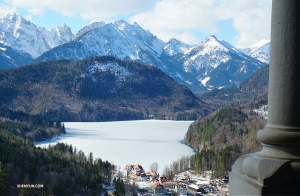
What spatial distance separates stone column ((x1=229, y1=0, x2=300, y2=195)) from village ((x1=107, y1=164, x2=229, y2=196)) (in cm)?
3535

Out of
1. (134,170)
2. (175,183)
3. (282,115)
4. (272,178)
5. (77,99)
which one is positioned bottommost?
(175,183)

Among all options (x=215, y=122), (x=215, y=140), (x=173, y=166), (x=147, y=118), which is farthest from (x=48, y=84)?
(x=173, y=166)

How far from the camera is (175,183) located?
4431 cm

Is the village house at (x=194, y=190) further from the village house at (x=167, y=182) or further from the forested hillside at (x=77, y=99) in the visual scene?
the forested hillside at (x=77, y=99)

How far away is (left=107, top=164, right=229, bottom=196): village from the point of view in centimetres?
4006

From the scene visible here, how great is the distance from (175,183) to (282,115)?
4133cm

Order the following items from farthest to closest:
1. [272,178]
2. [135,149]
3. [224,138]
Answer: [224,138], [135,149], [272,178]

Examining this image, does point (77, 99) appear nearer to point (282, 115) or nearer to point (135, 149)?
point (135, 149)

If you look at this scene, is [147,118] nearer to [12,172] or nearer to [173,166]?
[173,166]

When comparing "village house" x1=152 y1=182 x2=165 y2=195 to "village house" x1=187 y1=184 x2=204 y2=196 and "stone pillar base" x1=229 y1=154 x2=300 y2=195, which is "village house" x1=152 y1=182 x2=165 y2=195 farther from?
"stone pillar base" x1=229 y1=154 x2=300 y2=195

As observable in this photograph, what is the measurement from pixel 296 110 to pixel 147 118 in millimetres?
169533

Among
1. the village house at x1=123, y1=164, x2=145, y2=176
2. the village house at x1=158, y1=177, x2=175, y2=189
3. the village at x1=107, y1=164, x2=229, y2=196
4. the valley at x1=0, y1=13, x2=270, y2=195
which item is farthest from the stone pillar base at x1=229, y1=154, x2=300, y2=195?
the village house at x1=123, y1=164, x2=145, y2=176

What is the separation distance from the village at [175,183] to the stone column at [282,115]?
3535 centimetres

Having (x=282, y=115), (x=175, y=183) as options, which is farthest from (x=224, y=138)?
(x=282, y=115)
